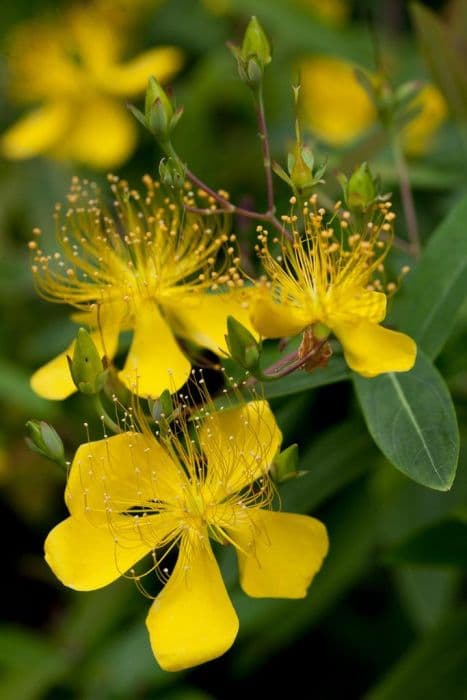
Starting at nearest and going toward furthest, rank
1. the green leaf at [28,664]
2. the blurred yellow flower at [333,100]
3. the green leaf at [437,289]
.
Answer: the green leaf at [437,289], the green leaf at [28,664], the blurred yellow flower at [333,100]

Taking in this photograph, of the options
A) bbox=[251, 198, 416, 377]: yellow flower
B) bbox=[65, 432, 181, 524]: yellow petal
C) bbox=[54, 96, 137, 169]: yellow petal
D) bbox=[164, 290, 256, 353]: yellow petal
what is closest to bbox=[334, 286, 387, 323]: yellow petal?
bbox=[251, 198, 416, 377]: yellow flower

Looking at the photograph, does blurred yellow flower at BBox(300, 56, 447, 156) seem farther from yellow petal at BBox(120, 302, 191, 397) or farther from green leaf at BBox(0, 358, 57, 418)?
yellow petal at BBox(120, 302, 191, 397)

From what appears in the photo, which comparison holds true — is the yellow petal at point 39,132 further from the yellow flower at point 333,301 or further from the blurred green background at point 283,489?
the yellow flower at point 333,301

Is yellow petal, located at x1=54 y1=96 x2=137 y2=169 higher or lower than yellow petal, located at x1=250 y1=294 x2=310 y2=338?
above

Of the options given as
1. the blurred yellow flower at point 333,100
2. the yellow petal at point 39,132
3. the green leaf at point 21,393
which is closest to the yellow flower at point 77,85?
the yellow petal at point 39,132

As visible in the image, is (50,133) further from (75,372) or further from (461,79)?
(75,372)

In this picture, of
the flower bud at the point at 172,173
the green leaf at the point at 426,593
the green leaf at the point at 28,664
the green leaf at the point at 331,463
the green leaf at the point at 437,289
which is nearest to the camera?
the flower bud at the point at 172,173

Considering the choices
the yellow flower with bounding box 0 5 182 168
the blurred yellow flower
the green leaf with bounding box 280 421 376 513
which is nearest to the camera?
the green leaf with bounding box 280 421 376 513
